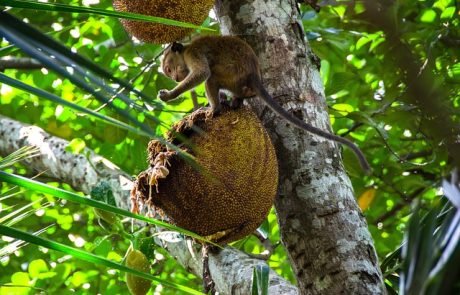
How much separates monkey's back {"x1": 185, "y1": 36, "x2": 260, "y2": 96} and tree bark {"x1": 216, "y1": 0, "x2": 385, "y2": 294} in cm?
7

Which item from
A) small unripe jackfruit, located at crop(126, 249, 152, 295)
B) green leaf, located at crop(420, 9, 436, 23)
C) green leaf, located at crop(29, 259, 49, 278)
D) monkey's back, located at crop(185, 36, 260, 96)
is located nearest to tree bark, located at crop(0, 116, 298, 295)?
small unripe jackfruit, located at crop(126, 249, 152, 295)

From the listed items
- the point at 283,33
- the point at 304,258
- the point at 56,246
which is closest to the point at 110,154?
the point at 283,33

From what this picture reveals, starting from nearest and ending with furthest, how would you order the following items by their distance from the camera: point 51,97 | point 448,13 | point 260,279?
point 51,97 → point 260,279 → point 448,13

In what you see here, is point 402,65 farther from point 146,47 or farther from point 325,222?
point 146,47

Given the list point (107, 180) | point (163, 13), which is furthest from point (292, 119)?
point (107, 180)

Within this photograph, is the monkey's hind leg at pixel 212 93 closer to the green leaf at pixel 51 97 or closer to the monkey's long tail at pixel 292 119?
the monkey's long tail at pixel 292 119

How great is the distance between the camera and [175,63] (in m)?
3.11

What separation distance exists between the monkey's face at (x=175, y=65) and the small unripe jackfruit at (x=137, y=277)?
82 centimetres

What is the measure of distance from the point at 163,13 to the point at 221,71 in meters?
0.57

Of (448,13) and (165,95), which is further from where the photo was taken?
(448,13)

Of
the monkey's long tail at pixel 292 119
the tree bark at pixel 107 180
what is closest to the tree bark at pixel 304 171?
the monkey's long tail at pixel 292 119

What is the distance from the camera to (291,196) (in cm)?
232

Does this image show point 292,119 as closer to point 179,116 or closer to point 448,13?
point 179,116

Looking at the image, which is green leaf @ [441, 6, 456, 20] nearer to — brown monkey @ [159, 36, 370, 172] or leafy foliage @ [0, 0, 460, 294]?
leafy foliage @ [0, 0, 460, 294]
